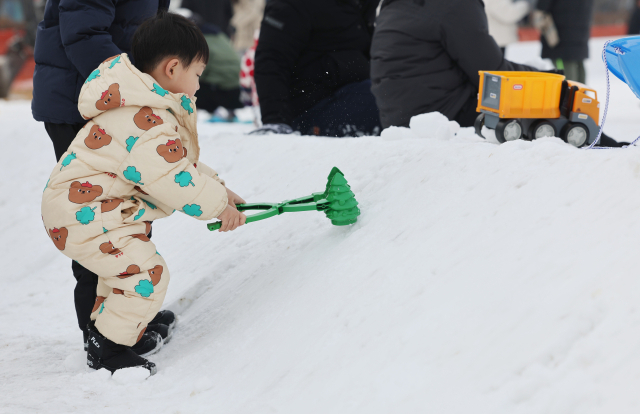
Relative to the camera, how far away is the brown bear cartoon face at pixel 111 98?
1.95m

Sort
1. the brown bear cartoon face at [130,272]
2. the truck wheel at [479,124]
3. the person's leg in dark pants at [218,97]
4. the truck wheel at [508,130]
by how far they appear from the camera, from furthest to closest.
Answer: the person's leg in dark pants at [218,97] < the truck wheel at [479,124] < the truck wheel at [508,130] < the brown bear cartoon face at [130,272]

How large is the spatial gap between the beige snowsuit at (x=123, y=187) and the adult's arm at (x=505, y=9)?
3.08 metres

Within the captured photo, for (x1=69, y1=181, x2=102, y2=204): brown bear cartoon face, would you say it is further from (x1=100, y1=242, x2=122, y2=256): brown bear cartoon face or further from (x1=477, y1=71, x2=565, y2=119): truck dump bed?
(x1=477, y1=71, x2=565, y2=119): truck dump bed

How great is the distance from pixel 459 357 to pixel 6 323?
240 cm

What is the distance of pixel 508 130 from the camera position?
2.75 m

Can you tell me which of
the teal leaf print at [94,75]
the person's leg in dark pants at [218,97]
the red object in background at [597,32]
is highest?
the teal leaf print at [94,75]

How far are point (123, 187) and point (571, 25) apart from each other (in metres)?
4.96

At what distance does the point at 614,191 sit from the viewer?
1.62 meters

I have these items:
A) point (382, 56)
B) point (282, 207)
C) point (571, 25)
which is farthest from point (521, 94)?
point (571, 25)

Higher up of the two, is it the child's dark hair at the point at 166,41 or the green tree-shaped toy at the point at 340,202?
the child's dark hair at the point at 166,41

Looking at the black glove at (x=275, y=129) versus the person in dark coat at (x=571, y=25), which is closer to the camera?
the black glove at (x=275, y=129)

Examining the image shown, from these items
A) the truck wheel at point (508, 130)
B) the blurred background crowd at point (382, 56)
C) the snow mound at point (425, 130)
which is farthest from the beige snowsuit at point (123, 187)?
the truck wheel at point (508, 130)

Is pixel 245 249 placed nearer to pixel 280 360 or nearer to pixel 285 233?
pixel 285 233

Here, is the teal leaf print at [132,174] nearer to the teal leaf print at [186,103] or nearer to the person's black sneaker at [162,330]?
the teal leaf print at [186,103]
